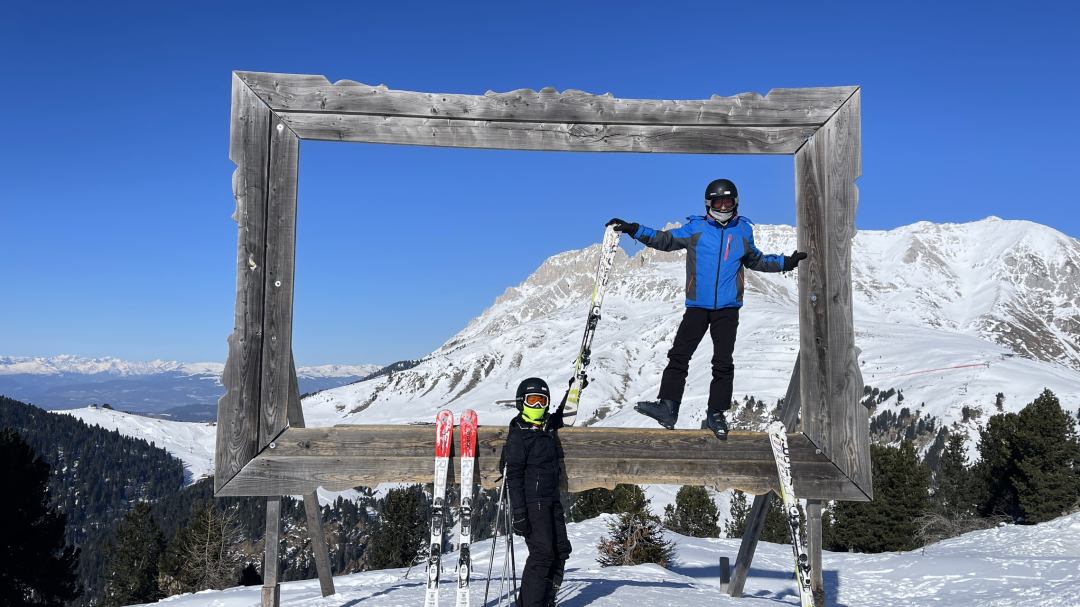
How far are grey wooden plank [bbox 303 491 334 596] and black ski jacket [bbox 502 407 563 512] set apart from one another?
2.52m

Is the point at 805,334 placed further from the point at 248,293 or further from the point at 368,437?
the point at 248,293

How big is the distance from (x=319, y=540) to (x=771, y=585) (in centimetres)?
691

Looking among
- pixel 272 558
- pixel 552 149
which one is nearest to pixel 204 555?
pixel 272 558

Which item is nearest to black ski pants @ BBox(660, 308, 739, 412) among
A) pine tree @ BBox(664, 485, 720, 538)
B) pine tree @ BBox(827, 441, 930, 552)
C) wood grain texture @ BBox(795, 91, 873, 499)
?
wood grain texture @ BBox(795, 91, 873, 499)

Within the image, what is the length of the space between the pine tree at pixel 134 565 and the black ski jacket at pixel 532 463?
52520 millimetres

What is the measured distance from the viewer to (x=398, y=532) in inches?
1881

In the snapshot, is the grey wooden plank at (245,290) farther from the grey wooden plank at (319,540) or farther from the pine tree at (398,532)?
the pine tree at (398,532)

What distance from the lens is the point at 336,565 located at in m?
84.1

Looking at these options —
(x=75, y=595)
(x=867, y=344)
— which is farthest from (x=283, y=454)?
(x=867, y=344)

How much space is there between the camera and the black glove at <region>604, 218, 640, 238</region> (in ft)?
21.7

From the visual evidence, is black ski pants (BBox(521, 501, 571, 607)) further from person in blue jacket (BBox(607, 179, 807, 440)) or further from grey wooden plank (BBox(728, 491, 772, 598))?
grey wooden plank (BBox(728, 491, 772, 598))

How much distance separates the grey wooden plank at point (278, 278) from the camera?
656cm

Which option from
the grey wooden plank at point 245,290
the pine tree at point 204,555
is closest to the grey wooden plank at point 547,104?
the grey wooden plank at point 245,290

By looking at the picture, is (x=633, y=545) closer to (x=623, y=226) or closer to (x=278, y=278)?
(x=623, y=226)
